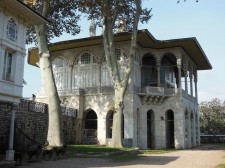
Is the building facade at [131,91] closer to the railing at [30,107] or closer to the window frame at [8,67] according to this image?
the railing at [30,107]

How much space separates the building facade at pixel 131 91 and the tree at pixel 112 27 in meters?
3.45

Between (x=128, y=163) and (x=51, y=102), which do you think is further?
(x=51, y=102)

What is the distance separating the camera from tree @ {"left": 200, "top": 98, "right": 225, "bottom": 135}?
184ft

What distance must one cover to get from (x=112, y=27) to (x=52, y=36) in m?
5.32

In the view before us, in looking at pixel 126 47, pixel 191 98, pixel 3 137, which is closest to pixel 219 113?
pixel 191 98

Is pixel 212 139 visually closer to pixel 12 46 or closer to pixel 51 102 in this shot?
pixel 51 102

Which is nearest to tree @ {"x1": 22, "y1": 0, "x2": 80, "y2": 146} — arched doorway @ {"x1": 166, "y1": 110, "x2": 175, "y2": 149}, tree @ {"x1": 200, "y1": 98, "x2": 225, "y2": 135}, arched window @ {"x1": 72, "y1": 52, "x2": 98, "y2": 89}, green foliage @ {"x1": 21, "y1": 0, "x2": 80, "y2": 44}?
green foliage @ {"x1": 21, "y1": 0, "x2": 80, "y2": 44}

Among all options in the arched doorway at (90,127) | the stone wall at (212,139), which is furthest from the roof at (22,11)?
the stone wall at (212,139)

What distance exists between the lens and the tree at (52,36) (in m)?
19.0

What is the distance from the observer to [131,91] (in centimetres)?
2797

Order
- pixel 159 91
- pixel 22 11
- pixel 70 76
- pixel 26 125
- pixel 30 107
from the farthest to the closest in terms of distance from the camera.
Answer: pixel 70 76
pixel 159 91
pixel 30 107
pixel 26 125
pixel 22 11

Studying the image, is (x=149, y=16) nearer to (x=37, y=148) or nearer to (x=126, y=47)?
(x=126, y=47)

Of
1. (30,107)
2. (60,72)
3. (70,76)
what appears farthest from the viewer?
(60,72)

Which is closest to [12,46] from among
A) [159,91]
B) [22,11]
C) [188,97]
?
[22,11]
